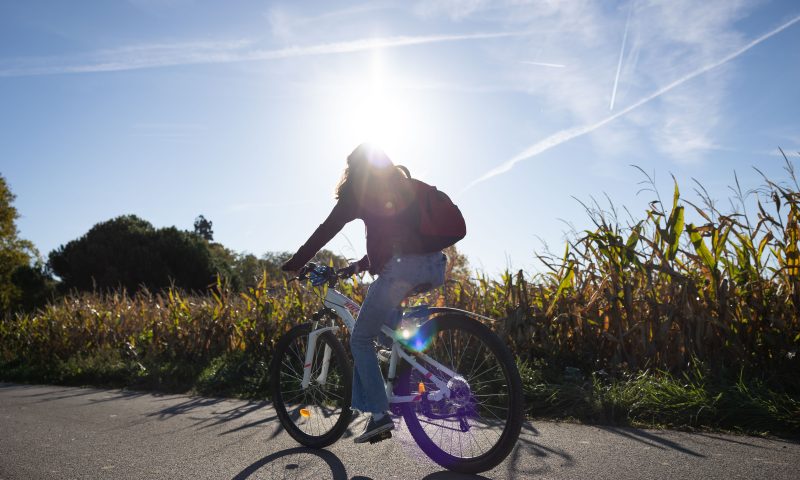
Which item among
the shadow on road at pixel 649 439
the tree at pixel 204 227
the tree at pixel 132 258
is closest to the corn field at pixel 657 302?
the shadow on road at pixel 649 439

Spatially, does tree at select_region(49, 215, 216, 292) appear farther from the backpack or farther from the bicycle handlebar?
the backpack

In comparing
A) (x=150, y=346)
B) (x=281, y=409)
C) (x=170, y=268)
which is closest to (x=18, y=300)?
(x=170, y=268)

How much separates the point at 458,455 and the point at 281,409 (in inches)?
63.0

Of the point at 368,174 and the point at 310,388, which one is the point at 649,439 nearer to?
the point at 310,388

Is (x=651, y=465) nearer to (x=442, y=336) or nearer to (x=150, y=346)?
(x=442, y=336)

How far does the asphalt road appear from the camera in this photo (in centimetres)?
364

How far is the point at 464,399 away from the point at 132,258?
41.0 metres

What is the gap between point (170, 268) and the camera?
4200 cm

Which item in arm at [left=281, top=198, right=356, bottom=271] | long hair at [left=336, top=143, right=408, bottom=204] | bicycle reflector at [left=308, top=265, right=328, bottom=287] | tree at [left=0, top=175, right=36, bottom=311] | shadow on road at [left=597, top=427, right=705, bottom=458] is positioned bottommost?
shadow on road at [left=597, top=427, right=705, bottom=458]

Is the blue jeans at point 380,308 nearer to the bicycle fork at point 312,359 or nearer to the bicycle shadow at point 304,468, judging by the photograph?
the bicycle shadow at point 304,468

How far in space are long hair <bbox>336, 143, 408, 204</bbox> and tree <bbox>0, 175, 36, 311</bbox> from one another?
4102cm

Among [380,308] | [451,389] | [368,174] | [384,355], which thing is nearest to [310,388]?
[384,355]

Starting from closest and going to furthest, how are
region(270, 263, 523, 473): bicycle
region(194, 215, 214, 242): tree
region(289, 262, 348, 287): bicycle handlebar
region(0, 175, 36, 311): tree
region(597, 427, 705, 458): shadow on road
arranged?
region(270, 263, 523, 473): bicycle, region(597, 427, 705, 458): shadow on road, region(289, 262, 348, 287): bicycle handlebar, region(0, 175, 36, 311): tree, region(194, 215, 214, 242): tree

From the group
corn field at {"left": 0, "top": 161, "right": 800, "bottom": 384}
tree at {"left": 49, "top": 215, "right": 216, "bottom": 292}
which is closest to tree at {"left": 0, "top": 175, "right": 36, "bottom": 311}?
tree at {"left": 49, "top": 215, "right": 216, "bottom": 292}
